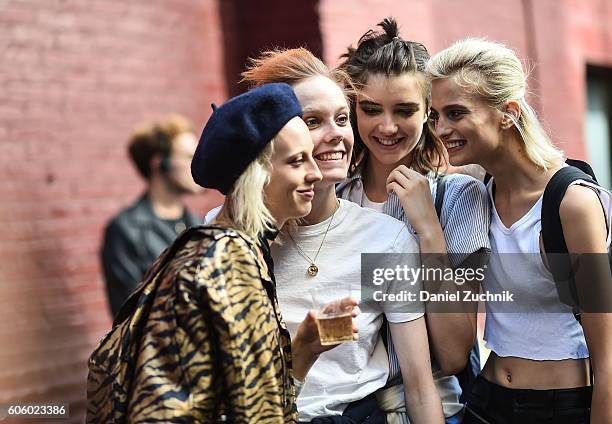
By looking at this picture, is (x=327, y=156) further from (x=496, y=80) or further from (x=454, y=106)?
(x=496, y=80)

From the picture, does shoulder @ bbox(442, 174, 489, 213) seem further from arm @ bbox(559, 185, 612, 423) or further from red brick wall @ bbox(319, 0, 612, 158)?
red brick wall @ bbox(319, 0, 612, 158)

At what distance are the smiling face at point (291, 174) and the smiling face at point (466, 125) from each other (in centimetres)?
62

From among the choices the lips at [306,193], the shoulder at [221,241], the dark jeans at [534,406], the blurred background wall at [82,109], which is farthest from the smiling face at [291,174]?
the blurred background wall at [82,109]

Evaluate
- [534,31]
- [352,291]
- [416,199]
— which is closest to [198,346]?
[352,291]

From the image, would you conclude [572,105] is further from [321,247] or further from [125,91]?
[321,247]

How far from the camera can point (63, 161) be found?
564 centimetres

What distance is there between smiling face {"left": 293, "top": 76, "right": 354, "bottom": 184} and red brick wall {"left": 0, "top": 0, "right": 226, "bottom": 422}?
8.79 ft

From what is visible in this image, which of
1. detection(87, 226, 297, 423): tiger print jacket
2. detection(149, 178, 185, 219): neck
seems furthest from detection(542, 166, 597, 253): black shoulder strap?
detection(149, 178, 185, 219): neck

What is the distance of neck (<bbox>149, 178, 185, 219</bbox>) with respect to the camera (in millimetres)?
6062

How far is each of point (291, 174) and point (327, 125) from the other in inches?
21.9

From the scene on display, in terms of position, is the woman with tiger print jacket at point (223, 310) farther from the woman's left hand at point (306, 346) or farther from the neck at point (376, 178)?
the neck at point (376, 178)

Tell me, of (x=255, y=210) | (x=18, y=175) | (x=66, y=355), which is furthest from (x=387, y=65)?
(x=66, y=355)

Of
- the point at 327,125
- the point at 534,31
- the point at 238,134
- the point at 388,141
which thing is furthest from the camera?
the point at 534,31

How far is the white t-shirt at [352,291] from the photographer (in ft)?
10.2
